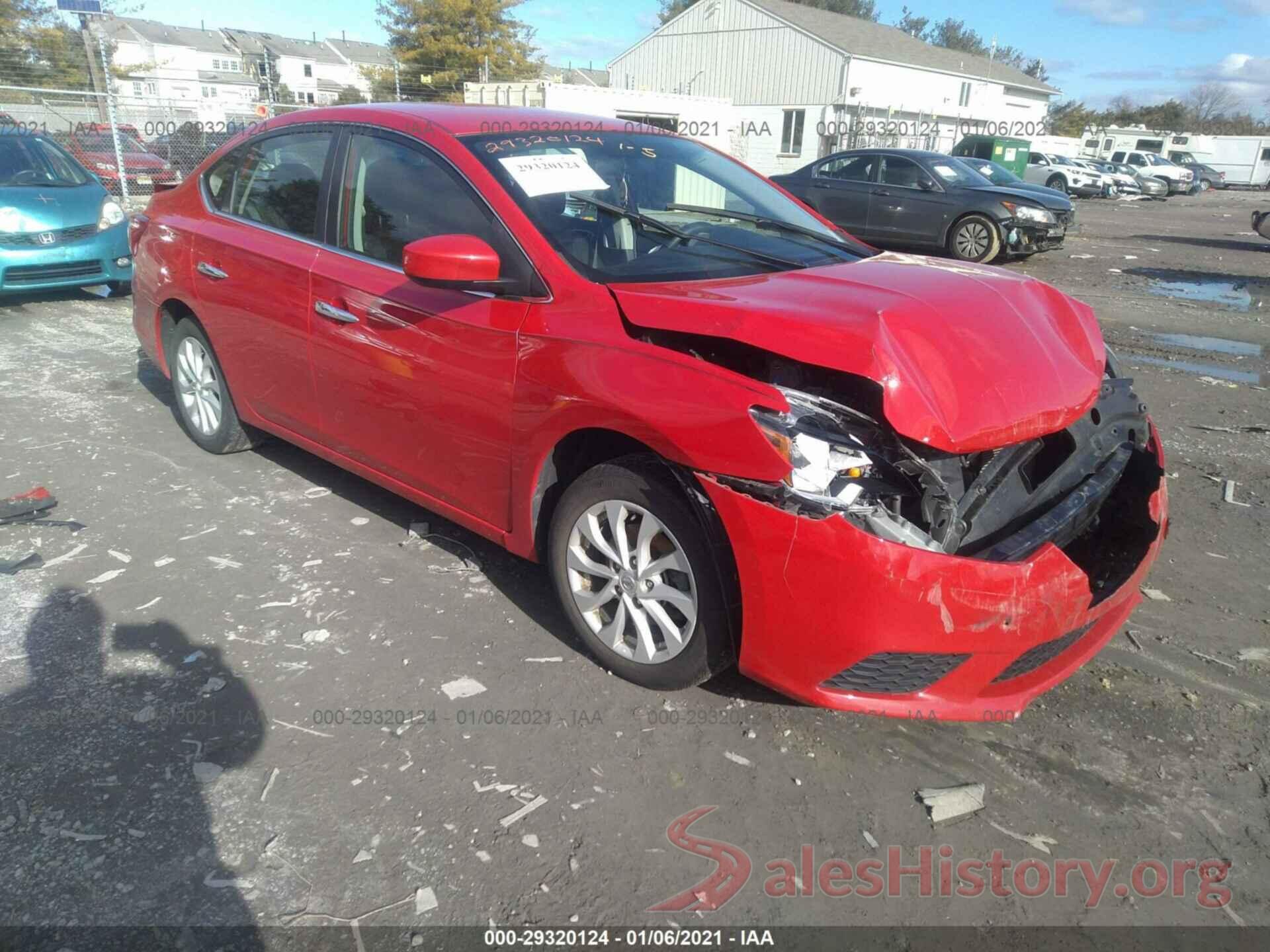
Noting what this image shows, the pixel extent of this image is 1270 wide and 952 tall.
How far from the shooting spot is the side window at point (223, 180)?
4.51m

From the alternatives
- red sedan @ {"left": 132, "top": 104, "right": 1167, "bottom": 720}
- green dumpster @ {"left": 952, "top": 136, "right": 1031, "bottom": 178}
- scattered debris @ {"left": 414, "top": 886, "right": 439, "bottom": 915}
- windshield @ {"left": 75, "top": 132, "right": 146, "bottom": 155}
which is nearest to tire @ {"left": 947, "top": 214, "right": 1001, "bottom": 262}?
red sedan @ {"left": 132, "top": 104, "right": 1167, "bottom": 720}

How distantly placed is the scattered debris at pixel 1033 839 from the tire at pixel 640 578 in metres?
0.87

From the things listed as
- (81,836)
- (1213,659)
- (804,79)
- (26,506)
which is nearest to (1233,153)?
(804,79)

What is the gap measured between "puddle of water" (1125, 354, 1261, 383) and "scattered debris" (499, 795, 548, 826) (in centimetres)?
681

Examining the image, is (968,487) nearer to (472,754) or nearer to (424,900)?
(472,754)

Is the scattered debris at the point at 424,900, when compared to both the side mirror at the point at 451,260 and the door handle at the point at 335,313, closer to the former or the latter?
the side mirror at the point at 451,260

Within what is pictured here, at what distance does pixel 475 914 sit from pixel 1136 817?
179cm

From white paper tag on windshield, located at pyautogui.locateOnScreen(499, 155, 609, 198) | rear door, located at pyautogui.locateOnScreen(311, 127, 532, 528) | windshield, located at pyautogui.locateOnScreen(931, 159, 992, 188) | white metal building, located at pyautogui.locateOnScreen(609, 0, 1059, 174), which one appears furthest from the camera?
white metal building, located at pyautogui.locateOnScreen(609, 0, 1059, 174)

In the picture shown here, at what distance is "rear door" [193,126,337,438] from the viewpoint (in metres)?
3.88

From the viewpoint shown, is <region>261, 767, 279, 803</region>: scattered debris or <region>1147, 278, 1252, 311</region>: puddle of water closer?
<region>261, 767, 279, 803</region>: scattered debris

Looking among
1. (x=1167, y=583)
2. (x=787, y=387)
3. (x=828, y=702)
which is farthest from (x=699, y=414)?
(x=1167, y=583)

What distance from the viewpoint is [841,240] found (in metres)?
3.85

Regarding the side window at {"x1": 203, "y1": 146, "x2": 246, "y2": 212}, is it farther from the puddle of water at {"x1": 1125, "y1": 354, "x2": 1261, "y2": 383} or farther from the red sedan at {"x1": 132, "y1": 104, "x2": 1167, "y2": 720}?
the puddle of water at {"x1": 1125, "y1": 354, "x2": 1261, "y2": 383}

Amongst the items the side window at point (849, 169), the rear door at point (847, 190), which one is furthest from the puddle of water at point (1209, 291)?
the side window at point (849, 169)
